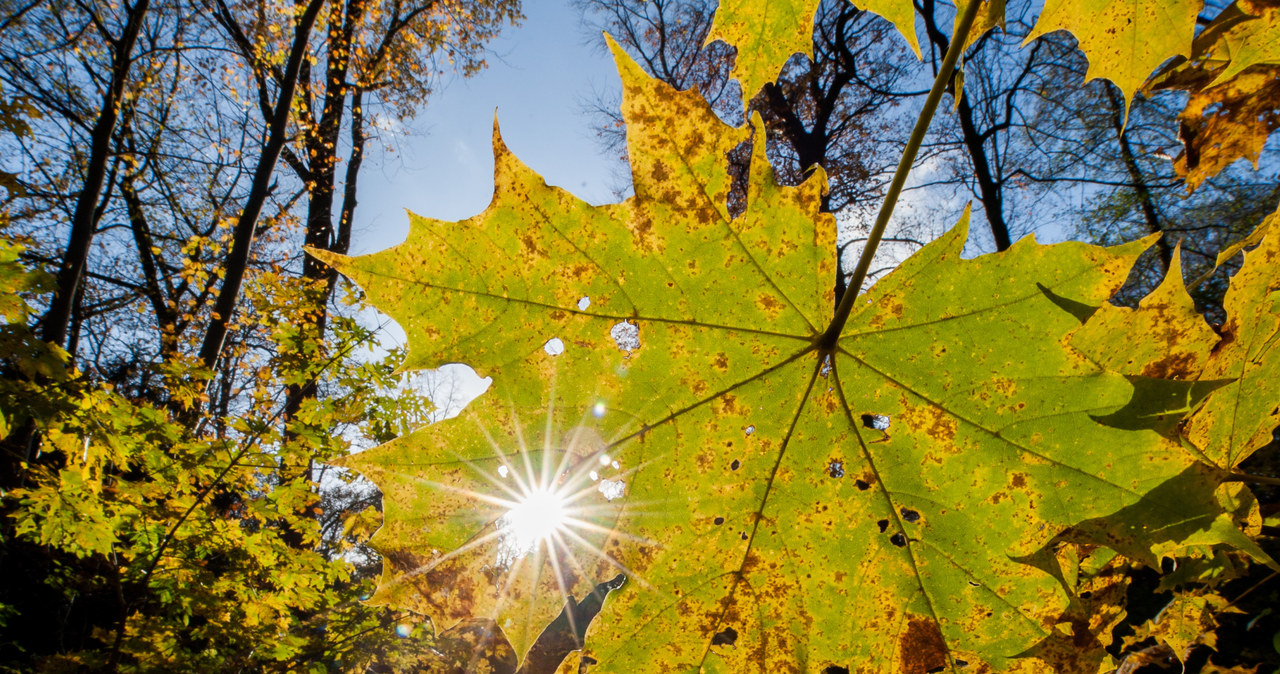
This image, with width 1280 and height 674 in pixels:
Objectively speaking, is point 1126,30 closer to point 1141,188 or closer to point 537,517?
point 537,517

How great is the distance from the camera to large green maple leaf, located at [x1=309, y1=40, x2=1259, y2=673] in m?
0.65

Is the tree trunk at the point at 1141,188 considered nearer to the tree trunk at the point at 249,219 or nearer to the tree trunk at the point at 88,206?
the tree trunk at the point at 249,219

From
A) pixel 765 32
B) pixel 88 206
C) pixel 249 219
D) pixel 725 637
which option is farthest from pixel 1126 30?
pixel 249 219

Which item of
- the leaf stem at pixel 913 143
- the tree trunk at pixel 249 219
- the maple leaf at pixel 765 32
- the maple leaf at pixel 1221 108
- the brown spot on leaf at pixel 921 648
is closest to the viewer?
the leaf stem at pixel 913 143

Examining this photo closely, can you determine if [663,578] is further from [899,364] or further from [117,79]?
[117,79]

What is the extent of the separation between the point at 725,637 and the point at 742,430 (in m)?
0.30

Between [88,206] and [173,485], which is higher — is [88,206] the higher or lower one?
the higher one

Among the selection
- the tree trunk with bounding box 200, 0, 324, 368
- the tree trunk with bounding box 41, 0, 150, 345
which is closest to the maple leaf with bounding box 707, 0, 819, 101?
the tree trunk with bounding box 41, 0, 150, 345

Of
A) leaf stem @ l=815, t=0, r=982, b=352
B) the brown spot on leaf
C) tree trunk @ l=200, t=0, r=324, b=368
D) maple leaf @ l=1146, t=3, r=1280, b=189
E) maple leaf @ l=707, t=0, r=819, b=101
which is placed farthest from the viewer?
tree trunk @ l=200, t=0, r=324, b=368

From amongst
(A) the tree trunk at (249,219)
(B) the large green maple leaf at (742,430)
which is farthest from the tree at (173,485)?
(B) the large green maple leaf at (742,430)

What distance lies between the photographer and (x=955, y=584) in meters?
0.71

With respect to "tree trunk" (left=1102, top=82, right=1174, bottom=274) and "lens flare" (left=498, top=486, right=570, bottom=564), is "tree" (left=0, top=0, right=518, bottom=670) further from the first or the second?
"tree trunk" (left=1102, top=82, right=1174, bottom=274)

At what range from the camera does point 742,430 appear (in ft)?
2.41

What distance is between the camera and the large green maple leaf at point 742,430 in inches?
25.4
